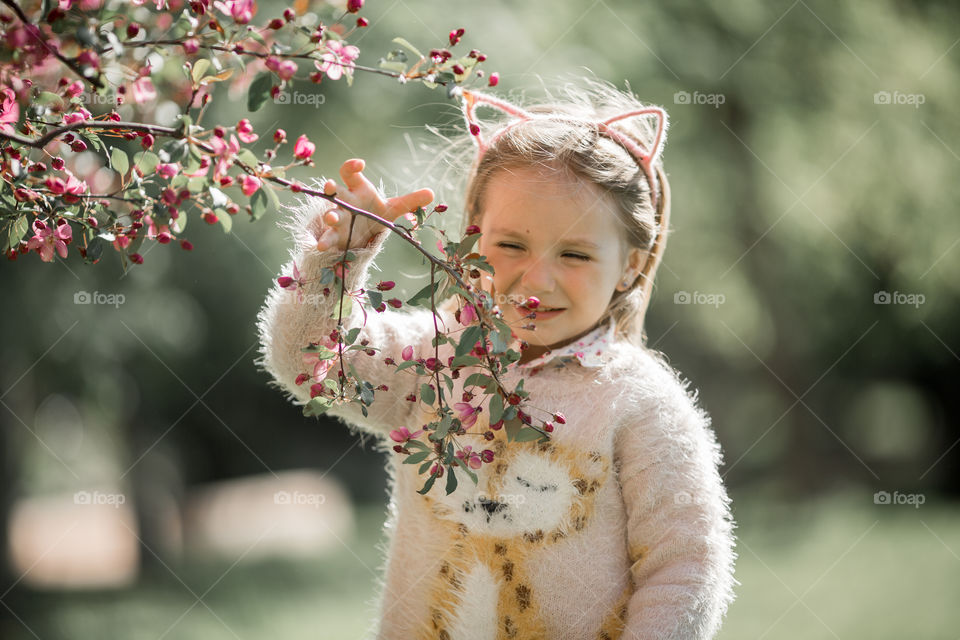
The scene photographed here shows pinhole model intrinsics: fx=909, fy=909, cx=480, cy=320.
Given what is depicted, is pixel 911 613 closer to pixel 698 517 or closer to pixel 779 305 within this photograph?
pixel 779 305

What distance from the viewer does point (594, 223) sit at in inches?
64.6

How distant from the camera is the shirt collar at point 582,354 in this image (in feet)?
5.44

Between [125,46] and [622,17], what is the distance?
4482 mm

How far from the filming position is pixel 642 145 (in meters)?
1.84

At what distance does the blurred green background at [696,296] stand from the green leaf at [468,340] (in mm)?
1037

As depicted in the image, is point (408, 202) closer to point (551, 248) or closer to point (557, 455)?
point (551, 248)
